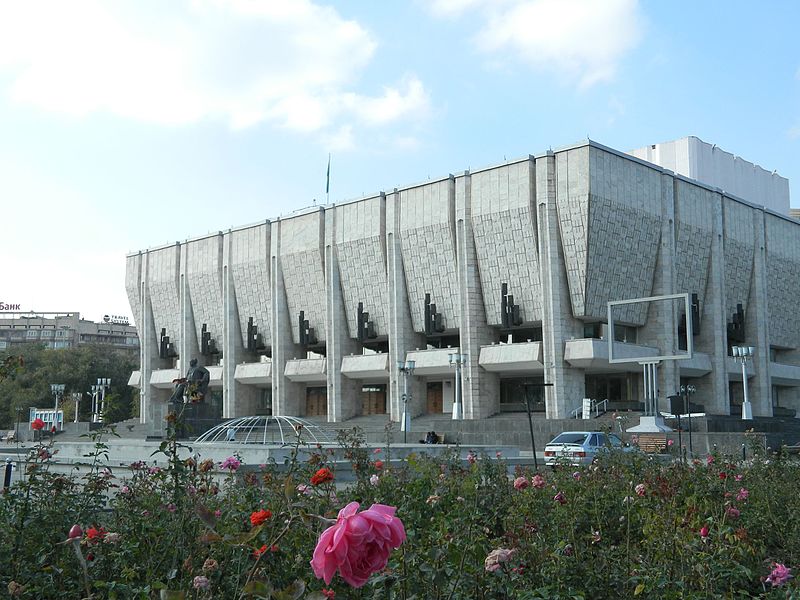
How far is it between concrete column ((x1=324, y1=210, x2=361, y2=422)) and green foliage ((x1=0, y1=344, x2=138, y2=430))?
28.3 meters

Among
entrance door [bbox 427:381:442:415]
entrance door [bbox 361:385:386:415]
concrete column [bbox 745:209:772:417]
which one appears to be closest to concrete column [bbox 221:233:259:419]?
entrance door [bbox 361:385:386:415]

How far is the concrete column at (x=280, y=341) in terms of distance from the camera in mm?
56969

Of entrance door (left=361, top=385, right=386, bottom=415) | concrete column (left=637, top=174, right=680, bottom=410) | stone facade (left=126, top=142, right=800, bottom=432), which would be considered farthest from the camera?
entrance door (left=361, top=385, right=386, bottom=415)

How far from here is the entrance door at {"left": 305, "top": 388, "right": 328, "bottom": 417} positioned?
202ft

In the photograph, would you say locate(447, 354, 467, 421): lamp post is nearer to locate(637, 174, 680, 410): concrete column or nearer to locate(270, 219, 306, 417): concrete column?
locate(637, 174, 680, 410): concrete column

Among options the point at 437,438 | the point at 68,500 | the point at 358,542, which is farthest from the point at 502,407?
the point at 358,542

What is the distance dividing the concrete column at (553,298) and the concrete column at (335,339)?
1432 cm

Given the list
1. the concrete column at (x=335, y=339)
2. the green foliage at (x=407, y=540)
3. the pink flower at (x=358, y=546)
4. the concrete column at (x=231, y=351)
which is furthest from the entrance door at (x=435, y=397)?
the pink flower at (x=358, y=546)

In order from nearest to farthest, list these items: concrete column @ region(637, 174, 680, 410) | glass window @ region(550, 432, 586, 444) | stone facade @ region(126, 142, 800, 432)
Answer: glass window @ region(550, 432, 586, 444), stone facade @ region(126, 142, 800, 432), concrete column @ region(637, 174, 680, 410)

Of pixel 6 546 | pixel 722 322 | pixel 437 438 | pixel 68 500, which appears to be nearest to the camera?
pixel 6 546

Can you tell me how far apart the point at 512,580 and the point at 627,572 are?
3.30 ft

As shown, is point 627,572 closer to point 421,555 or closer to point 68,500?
point 421,555

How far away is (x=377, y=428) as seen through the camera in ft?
149

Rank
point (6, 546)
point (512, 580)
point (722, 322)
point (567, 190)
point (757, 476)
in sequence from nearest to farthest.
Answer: point (512, 580) → point (6, 546) → point (757, 476) → point (567, 190) → point (722, 322)
